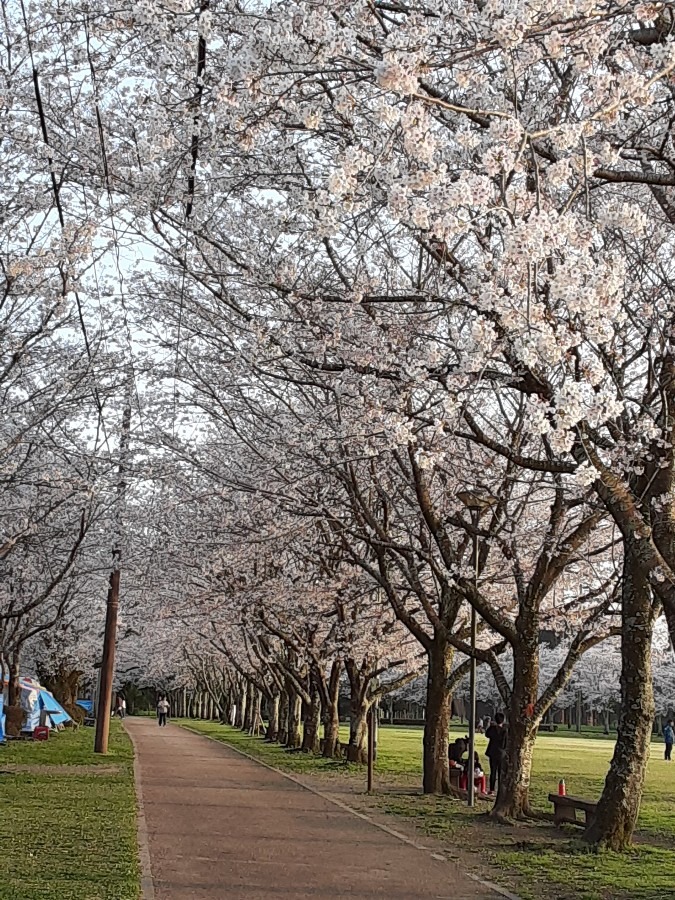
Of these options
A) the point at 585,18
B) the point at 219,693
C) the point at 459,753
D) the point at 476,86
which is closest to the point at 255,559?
the point at 459,753

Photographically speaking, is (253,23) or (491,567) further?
(491,567)

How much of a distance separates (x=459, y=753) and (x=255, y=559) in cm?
553

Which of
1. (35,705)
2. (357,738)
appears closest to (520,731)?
(357,738)

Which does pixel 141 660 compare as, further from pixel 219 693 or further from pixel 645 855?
pixel 645 855

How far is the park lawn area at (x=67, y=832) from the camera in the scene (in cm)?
789

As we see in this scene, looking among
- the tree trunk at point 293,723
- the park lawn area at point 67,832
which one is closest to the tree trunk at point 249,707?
the tree trunk at point 293,723

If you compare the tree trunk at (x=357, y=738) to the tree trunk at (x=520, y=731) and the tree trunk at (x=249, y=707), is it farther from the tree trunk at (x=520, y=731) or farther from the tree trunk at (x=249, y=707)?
the tree trunk at (x=249, y=707)

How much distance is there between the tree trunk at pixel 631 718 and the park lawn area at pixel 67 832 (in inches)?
191

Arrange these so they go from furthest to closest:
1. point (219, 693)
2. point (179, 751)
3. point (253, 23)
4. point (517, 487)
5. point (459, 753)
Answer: point (219, 693) → point (179, 751) → point (459, 753) → point (517, 487) → point (253, 23)

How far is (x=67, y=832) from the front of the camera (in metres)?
11.0

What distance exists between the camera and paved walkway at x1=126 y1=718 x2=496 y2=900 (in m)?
8.50

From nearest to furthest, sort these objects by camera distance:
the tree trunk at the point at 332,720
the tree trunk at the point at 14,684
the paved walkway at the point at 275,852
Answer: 1. the paved walkway at the point at 275,852
2. the tree trunk at the point at 332,720
3. the tree trunk at the point at 14,684

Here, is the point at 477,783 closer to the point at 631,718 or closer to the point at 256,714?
the point at 631,718

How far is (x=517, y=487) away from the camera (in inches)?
691
